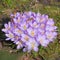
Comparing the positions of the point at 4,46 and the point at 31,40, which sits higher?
the point at 31,40

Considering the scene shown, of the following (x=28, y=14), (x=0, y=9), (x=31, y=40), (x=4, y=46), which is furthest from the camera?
(x=0, y=9)

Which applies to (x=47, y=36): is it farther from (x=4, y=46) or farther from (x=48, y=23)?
(x=4, y=46)

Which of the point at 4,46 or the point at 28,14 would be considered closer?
the point at 28,14

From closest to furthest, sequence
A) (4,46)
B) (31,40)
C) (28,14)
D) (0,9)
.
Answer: (31,40) < (28,14) < (4,46) < (0,9)

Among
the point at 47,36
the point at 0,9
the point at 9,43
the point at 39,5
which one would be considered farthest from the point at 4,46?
the point at 39,5

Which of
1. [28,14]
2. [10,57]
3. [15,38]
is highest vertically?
[28,14]

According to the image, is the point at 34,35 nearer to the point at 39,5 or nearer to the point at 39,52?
the point at 39,52

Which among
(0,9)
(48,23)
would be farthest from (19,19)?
(0,9)
